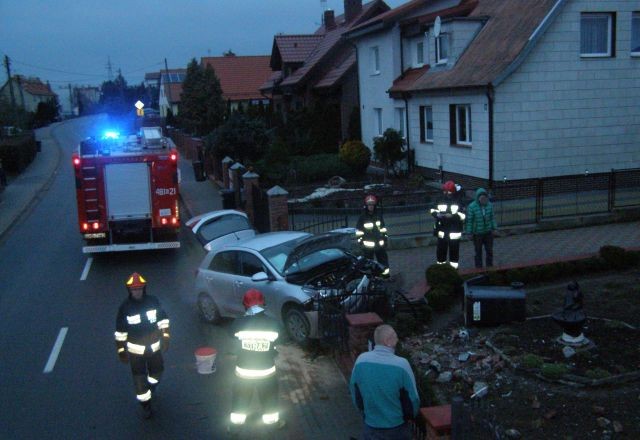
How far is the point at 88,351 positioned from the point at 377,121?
20831 mm

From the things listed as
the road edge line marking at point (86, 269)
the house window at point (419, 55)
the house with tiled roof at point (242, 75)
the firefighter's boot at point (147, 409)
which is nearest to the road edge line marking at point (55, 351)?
the firefighter's boot at point (147, 409)

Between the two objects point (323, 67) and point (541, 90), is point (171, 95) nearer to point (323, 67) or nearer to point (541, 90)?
point (323, 67)

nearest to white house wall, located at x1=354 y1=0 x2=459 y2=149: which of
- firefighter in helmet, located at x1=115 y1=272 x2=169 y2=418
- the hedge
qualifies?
the hedge

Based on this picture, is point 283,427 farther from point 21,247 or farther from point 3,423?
point 21,247

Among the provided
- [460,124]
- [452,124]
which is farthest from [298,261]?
[452,124]

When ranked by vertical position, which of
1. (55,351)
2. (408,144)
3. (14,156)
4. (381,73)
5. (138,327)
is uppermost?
(381,73)

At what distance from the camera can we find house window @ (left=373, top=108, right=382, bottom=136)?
28.8 m

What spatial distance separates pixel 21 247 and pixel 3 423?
12.3 m

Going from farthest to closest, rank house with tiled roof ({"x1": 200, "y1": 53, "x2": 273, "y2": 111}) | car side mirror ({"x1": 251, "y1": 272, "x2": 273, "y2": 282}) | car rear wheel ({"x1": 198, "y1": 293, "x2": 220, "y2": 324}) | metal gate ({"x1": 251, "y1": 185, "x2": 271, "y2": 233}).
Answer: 1. house with tiled roof ({"x1": 200, "y1": 53, "x2": 273, "y2": 111})
2. metal gate ({"x1": 251, "y1": 185, "x2": 271, "y2": 233})
3. car rear wheel ({"x1": 198, "y1": 293, "x2": 220, "y2": 324})
4. car side mirror ({"x1": 251, "y1": 272, "x2": 273, "y2": 282})

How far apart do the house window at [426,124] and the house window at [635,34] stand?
22.0ft

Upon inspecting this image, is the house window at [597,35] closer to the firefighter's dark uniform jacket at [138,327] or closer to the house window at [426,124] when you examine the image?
the house window at [426,124]

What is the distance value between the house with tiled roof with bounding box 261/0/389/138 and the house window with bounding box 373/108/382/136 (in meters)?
2.76

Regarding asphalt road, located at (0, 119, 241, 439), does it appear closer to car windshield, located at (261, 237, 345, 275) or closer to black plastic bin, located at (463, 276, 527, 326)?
car windshield, located at (261, 237, 345, 275)

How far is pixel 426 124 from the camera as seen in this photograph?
79.5 ft
